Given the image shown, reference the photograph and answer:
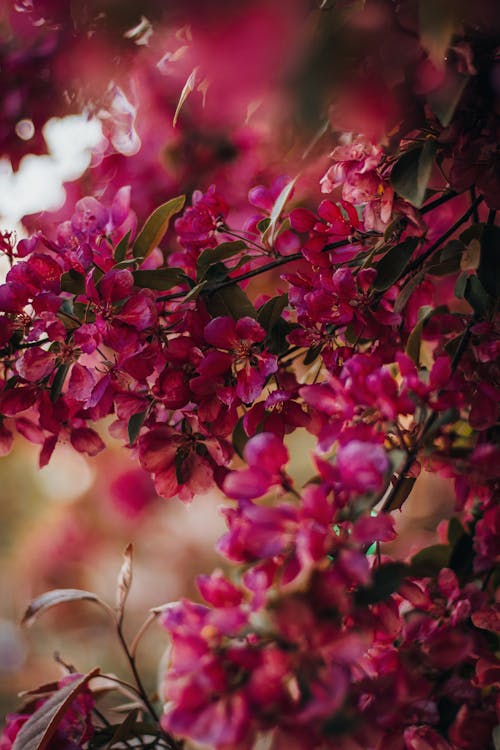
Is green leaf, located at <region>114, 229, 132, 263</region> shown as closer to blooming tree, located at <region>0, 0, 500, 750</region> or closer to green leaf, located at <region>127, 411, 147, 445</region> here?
blooming tree, located at <region>0, 0, 500, 750</region>

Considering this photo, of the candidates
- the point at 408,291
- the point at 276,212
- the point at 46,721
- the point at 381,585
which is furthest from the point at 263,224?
the point at 46,721

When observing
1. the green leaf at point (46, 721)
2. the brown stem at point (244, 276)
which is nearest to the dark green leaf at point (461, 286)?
the brown stem at point (244, 276)

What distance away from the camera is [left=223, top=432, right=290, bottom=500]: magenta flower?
453 mm

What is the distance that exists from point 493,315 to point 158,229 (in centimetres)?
31

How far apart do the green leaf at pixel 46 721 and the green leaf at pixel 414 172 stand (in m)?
0.51

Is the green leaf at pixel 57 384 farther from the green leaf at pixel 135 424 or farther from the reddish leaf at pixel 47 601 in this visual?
the reddish leaf at pixel 47 601

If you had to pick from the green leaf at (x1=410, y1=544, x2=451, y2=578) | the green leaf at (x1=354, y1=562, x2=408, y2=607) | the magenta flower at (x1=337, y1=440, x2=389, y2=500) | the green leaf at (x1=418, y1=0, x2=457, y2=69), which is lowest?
the green leaf at (x1=410, y1=544, x2=451, y2=578)

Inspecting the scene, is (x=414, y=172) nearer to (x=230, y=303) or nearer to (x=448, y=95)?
(x=448, y=95)

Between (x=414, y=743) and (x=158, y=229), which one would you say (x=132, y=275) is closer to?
(x=158, y=229)

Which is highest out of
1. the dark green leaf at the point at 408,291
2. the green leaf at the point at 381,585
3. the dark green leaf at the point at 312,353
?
the dark green leaf at the point at 408,291

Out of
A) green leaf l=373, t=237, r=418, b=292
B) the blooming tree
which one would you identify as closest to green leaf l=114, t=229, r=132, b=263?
the blooming tree

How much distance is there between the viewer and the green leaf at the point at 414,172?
0.56 m

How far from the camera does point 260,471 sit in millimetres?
461

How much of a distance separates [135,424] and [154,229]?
0.63 ft
